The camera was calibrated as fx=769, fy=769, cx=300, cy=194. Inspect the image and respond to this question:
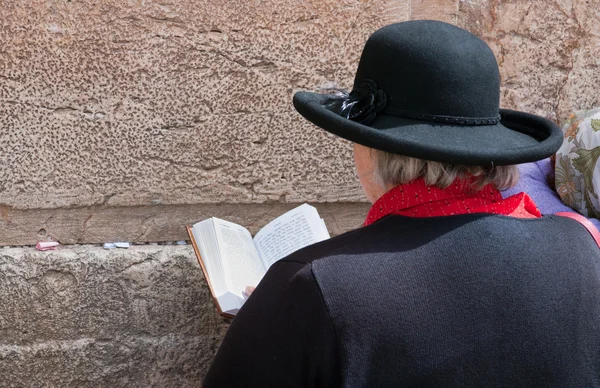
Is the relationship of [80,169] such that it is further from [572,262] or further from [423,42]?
[572,262]

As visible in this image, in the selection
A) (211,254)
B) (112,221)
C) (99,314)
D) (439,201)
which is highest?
(439,201)

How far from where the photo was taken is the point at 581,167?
6.29 feet

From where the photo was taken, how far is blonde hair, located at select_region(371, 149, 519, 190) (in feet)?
4.81

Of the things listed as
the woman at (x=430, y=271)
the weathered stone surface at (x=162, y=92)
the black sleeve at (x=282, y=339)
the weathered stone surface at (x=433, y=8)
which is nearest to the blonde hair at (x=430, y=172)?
the woman at (x=430, y=271)

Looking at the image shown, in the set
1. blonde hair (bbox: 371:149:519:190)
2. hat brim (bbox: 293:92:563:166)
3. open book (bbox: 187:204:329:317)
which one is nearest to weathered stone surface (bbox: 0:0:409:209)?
open book (bbox: 187:204:329:317)

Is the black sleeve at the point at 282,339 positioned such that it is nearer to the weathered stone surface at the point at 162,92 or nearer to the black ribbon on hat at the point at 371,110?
the black ribbon on hat at the point at 371,110

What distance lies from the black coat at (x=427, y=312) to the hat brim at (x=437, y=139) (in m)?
0.13

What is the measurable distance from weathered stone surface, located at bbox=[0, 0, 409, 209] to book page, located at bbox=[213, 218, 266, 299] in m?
0.28

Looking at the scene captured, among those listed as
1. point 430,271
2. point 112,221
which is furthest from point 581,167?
point 112,221

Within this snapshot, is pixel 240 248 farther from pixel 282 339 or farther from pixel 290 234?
pixel 282 339

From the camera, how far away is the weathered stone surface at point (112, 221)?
2377 mm

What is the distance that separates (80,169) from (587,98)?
1.67 metres

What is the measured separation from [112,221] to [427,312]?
130cm

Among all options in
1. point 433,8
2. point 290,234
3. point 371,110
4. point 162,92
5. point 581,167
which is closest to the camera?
point 371,110
